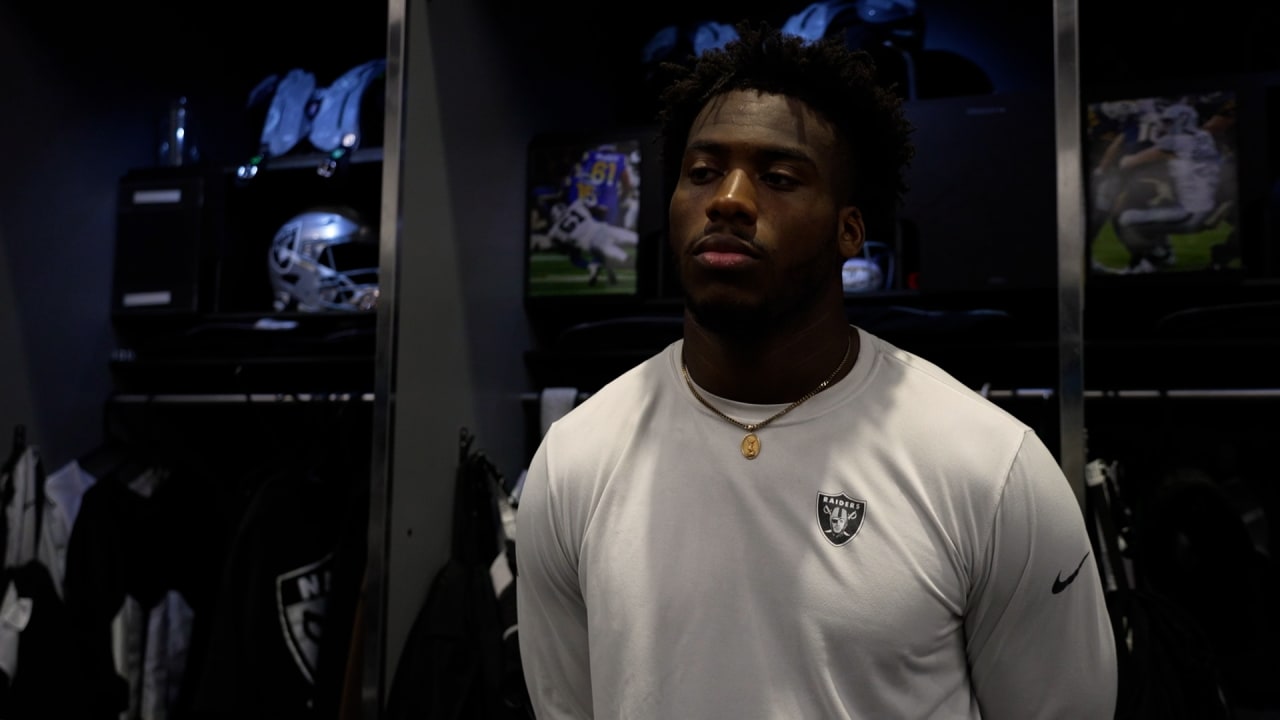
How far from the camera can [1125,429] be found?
6.19 ft

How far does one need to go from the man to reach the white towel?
2.56ft

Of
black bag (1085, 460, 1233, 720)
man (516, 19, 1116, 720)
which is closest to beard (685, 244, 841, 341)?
man (516, 19, 1116, 720)

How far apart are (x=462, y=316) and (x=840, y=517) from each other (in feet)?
3.44

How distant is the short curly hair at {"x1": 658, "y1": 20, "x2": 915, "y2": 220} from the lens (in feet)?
3.14

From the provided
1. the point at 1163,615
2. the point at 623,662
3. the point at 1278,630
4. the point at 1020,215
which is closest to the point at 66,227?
the point at 623,662

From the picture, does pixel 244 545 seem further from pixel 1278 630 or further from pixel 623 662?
pixel 1278 630

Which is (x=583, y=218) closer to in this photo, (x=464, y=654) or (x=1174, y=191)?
(x=464, y=654)

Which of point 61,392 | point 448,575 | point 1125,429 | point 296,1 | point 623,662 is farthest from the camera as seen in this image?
point 296,1

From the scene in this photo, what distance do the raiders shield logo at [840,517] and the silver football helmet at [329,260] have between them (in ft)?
4.90

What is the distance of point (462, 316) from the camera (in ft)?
5.70

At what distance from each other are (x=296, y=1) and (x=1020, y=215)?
210 centimetres

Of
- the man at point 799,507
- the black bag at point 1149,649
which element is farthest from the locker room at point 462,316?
the man at point 799,507

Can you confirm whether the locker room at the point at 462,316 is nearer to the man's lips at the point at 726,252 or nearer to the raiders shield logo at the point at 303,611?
the raiders shield logo at the point at 303,611

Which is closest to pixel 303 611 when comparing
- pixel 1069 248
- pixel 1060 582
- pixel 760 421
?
pixel 760 421
